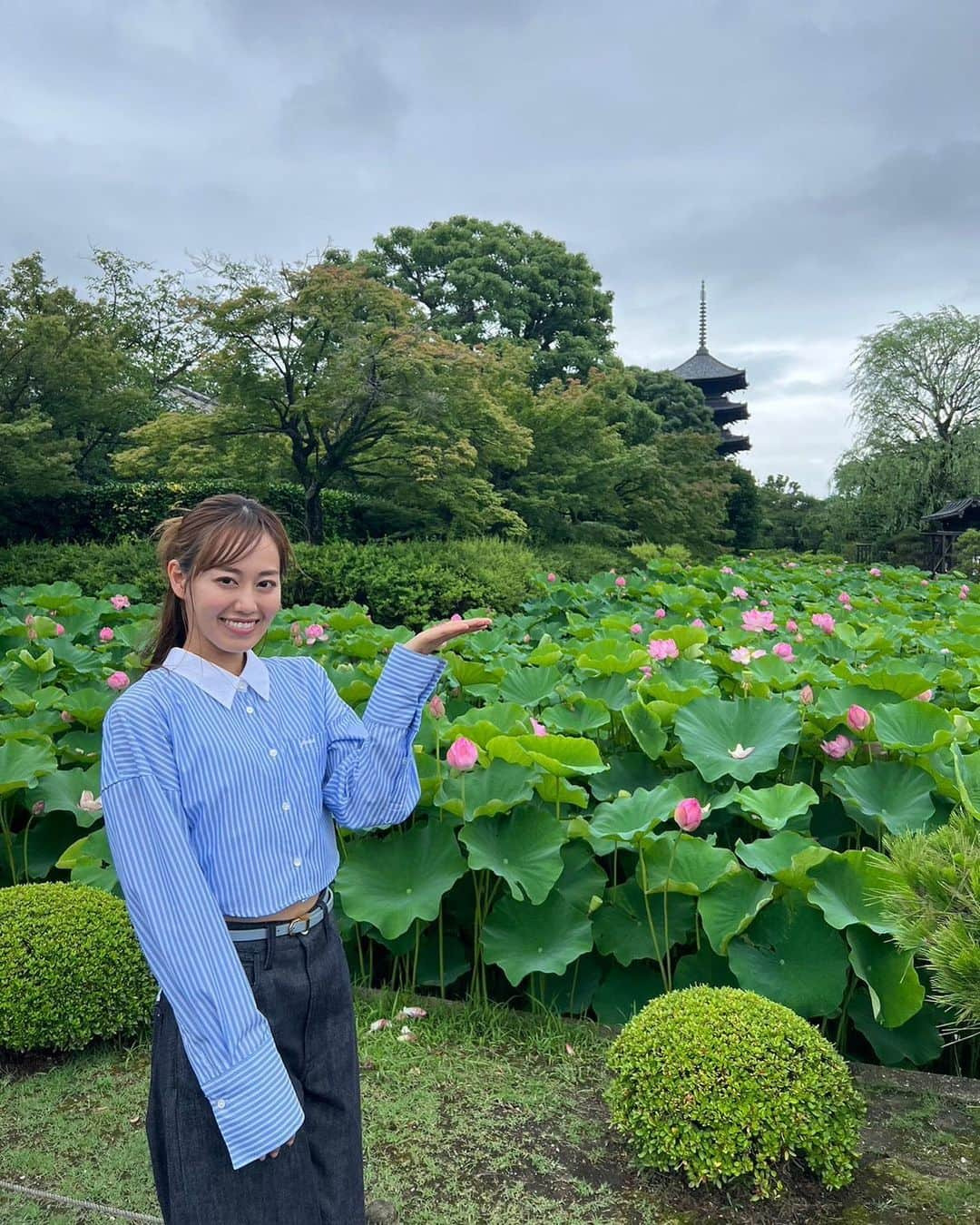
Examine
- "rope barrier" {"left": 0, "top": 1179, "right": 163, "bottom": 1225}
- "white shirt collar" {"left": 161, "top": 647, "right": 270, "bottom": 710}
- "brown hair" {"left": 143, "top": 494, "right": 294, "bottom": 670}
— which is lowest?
"rope barrier" {"left": 0, "top": 1179, "right": 163, "bottom": 1225}

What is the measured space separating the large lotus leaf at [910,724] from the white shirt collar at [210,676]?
2158mm

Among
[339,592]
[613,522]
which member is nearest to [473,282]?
[613,522]

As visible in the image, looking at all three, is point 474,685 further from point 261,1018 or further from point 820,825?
point 261,1018

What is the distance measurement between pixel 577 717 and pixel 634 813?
34.5 inches

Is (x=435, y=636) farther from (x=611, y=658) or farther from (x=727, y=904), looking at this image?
(x=611, y=658)

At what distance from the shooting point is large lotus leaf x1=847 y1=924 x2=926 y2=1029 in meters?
2.20

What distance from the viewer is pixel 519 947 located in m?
2.54

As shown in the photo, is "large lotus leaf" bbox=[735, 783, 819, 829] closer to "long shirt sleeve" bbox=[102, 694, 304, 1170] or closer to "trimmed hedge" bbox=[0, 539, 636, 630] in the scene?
"long shirt sleeve" bbox=[102, 694, 304, 1170]

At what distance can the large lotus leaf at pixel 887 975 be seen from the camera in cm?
220

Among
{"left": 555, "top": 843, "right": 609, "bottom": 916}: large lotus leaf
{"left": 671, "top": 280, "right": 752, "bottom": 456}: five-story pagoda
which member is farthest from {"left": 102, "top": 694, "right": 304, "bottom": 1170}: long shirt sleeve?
{"left": 671, "top": 280, "right": 752, "bottom": 456}: five-story pagoda

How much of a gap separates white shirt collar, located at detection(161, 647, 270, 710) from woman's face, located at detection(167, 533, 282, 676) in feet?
0.07

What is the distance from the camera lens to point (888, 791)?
284cm

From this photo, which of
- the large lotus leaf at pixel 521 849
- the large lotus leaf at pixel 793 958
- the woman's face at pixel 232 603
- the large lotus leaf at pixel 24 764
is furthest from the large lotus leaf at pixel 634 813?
the large lotus leaf at pixel 24 764

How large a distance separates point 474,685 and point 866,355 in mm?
24291
